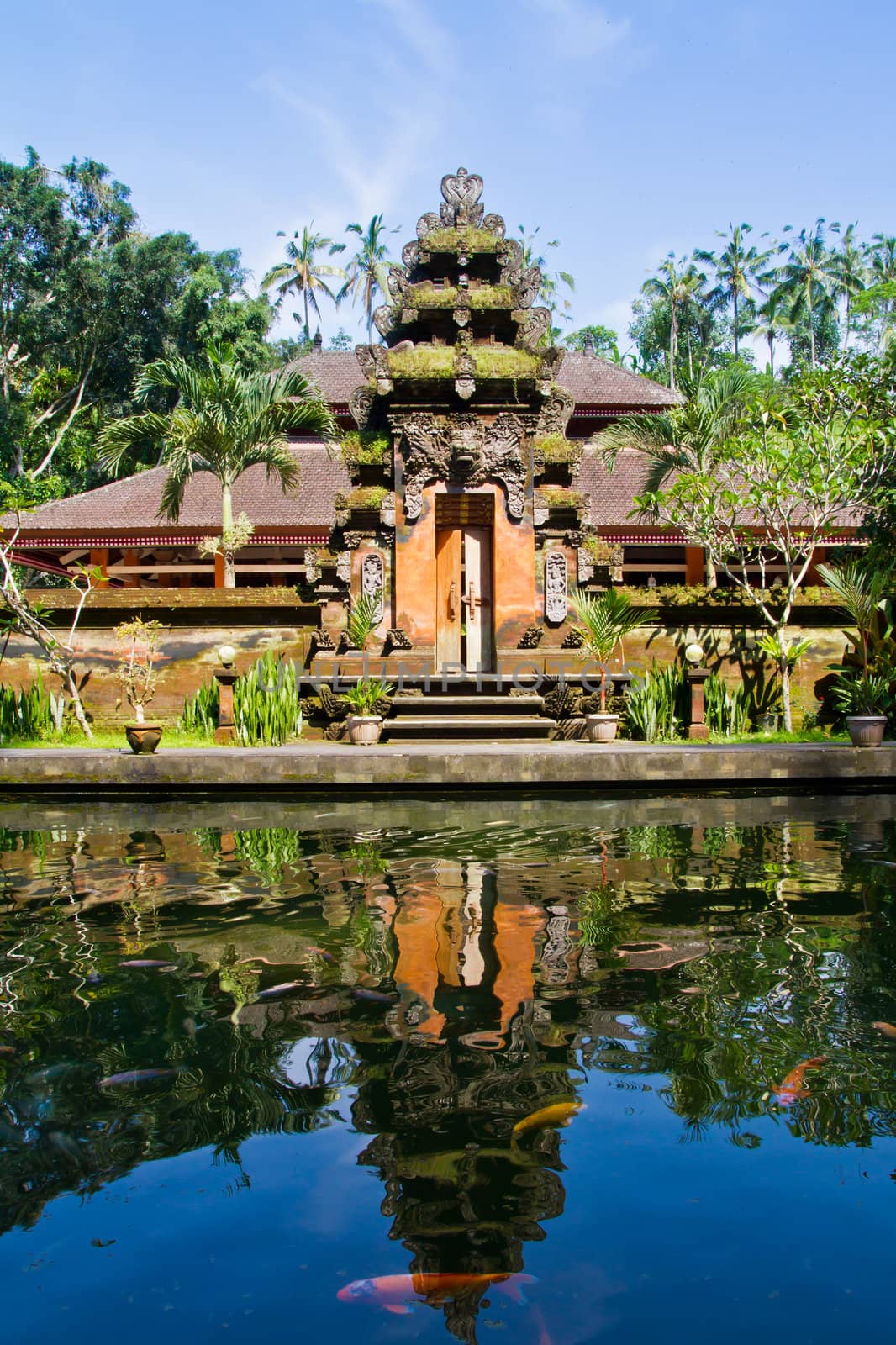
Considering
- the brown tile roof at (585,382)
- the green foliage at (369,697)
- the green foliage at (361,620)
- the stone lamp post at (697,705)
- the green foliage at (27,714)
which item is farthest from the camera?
the brown tile roof at (585,382)

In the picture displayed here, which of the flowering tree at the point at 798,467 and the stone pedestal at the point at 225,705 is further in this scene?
the flowering tree at the point at 798,467

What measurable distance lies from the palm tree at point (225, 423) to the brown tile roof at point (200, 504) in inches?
186

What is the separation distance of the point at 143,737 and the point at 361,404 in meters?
7.40

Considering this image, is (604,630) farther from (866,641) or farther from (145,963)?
(145,963)

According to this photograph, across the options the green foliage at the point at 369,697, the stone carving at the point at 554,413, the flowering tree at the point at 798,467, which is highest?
the stone carving at the point at 554,413

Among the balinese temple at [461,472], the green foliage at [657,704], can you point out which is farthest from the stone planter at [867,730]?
the balinese temple at [461,472]

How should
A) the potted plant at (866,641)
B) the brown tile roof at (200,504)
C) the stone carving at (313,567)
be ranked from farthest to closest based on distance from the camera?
A: the brown tile roof at (200,504) < the stone carving at (313,567) < the potted plant at (866,641)

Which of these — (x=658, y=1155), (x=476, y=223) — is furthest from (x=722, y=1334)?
(x=476, y=223)

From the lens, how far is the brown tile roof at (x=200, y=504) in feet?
74.0

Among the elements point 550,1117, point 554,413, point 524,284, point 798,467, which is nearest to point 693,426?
point 554,413

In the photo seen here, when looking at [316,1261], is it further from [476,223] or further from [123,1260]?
[476,223]

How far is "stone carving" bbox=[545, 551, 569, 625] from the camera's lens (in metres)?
15.5

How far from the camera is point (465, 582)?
1614 centimetres

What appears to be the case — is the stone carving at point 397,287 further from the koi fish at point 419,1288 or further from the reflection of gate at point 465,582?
the koi fish at point 419,1288
